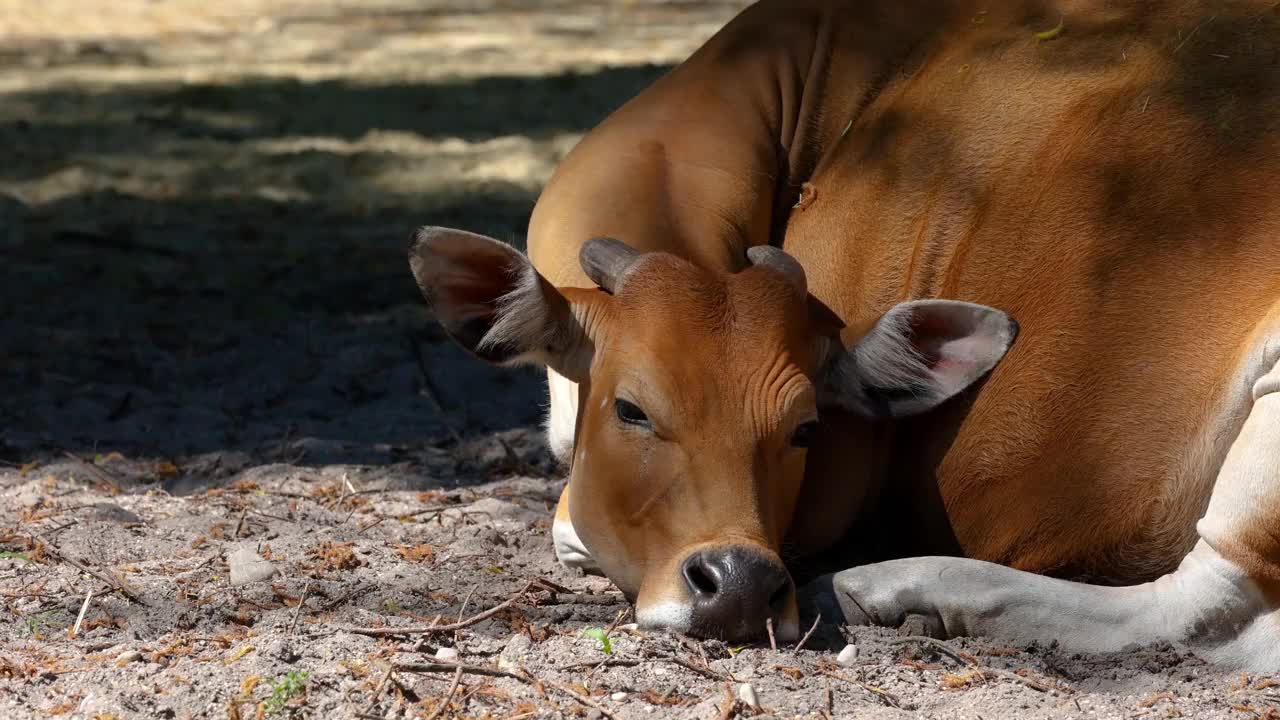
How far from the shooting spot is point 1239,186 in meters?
4.23

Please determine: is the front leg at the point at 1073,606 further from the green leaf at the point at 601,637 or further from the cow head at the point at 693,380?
the green leaf at the point at 601,637

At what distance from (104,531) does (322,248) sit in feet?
11.8

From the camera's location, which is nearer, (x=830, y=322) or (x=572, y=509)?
(x=572, y=509)

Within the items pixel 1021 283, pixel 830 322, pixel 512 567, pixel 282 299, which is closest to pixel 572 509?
pixel 512 567

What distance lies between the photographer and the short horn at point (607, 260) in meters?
4.04

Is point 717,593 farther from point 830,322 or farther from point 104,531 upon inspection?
point 104,531

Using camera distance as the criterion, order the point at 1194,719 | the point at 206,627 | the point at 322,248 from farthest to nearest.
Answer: the point at 322,248 → the point at 206,627 → the point at 1194,719

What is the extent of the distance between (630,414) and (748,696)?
77 centimetres

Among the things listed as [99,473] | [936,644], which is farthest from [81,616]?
[936,644]

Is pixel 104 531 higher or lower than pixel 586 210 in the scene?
lower

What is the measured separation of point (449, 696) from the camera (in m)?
3.24

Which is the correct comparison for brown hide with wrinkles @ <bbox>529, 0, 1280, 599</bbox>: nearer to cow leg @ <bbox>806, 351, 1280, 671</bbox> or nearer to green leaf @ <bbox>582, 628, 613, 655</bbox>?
cow leg @ <bbox>806, 351, 1280, 671</bbox>

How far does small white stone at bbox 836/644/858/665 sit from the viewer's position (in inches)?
145

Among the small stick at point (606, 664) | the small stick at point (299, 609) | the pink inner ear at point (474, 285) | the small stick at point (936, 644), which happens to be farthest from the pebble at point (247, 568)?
the small stick at point (936, 644)
